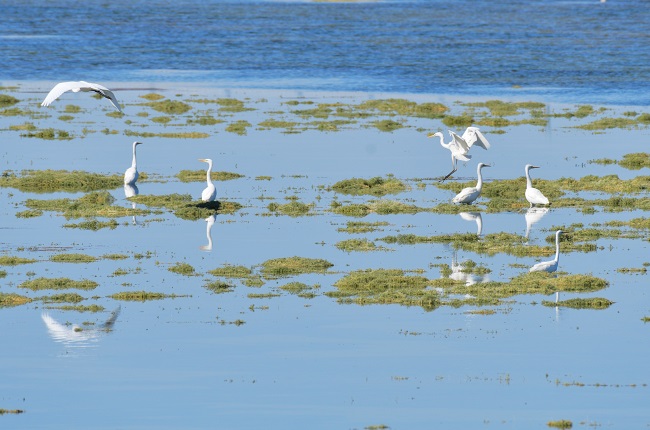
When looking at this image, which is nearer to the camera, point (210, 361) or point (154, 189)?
point (210, 361)

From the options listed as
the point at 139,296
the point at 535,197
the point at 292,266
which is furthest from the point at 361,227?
the point at 139,296

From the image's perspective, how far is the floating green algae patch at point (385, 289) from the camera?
67.5ft

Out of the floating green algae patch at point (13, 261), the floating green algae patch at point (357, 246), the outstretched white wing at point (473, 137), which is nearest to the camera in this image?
the floating green algae patch at point (13, 261)

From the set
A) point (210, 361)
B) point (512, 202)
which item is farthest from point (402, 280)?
point (512, 202)

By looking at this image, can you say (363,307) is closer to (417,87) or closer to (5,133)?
(5,133)

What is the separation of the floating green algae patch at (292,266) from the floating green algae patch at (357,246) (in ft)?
5.16

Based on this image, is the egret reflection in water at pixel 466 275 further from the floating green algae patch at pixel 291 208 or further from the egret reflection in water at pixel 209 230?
the floating green algae patch at pixel 291 208

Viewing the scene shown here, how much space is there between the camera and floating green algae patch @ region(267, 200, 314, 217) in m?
28.9

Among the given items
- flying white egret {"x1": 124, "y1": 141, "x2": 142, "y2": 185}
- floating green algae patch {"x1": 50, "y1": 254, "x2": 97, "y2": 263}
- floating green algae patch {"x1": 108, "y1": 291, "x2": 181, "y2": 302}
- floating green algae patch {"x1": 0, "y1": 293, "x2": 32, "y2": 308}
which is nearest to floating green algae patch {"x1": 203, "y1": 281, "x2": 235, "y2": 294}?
floating green algae patch {"x1": 108, "y1": 291, "x2": 181, "y2": 302}

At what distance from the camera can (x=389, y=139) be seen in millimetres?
42375

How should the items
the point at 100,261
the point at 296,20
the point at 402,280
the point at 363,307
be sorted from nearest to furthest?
the point at 363,307
the point at 402,280
the point at 100,261
the point at 296,20

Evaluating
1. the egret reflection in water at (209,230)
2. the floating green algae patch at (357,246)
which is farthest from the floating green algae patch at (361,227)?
the egret reflection in water at (209,230)

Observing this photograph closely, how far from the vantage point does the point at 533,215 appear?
2870 centimetres

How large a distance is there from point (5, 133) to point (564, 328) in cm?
2818
